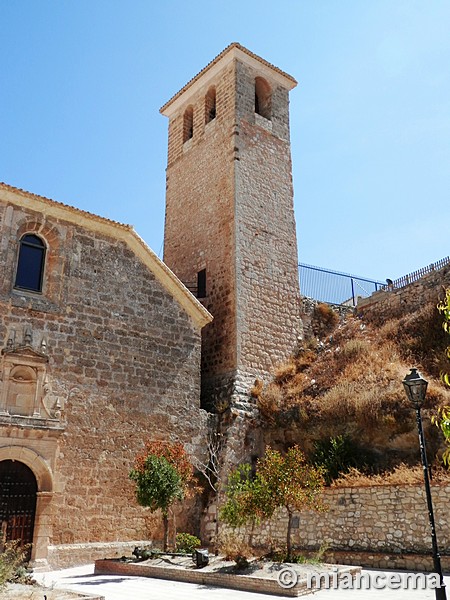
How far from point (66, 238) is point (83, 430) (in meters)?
4.86

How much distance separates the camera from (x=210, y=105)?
2147cm

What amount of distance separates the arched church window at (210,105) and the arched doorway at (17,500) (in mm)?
14366

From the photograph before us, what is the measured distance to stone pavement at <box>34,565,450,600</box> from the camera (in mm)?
8031

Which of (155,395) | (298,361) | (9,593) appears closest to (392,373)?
(298,361)

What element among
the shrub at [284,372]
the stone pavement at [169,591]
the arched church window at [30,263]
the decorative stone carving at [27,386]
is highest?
the arched church window at [30,263]

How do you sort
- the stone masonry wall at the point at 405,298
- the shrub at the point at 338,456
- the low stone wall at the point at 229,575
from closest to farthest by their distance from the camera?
the low stone wall at the point at 229,575
the shrub at the point at 338,456
the stone masonry wall at the point at 405,298

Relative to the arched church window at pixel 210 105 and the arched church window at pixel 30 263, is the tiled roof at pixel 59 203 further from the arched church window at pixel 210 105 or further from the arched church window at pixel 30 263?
Answer: the arched church window at pixel 210 105

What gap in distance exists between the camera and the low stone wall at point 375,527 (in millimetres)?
10492

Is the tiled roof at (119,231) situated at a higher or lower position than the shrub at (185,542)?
higher

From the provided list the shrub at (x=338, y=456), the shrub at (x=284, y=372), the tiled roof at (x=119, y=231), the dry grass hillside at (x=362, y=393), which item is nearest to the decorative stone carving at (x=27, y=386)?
the tiled roof at (x=119, y=231)

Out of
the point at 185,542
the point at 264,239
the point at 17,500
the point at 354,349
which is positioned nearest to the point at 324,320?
the point at 354,349

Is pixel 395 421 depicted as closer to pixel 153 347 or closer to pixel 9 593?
pixel 153 347

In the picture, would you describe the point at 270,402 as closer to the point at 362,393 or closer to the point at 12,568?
the point at 362,393

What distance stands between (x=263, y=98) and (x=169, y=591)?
17.9 meters
